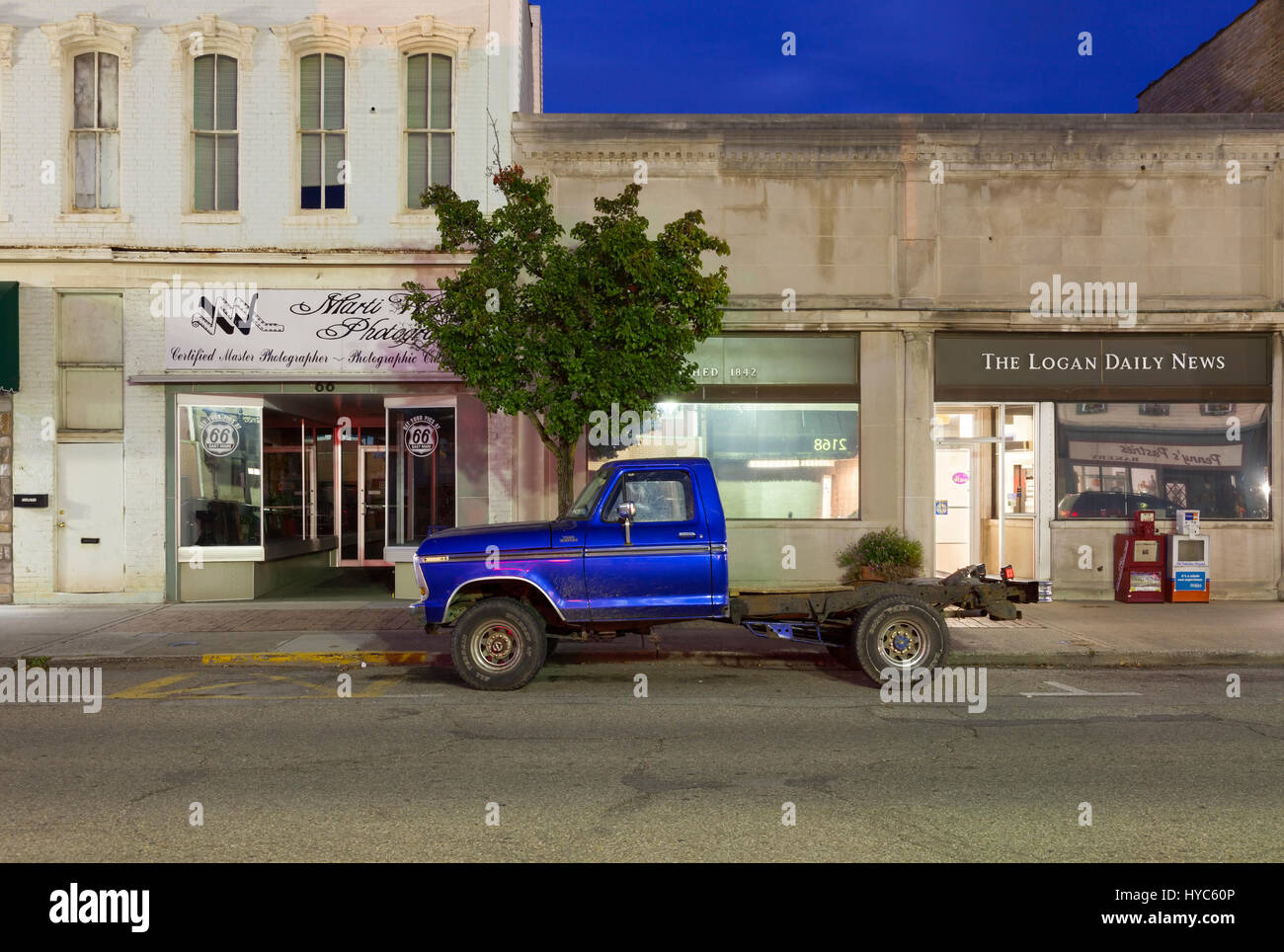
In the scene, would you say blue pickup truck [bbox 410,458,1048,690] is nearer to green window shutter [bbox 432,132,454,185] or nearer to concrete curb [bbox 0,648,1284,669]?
concrete curb [bbox 0,648,1284,669]

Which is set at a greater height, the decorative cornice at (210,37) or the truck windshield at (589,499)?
the decorative cornice at (210,37)

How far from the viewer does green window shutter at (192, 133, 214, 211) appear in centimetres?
1564


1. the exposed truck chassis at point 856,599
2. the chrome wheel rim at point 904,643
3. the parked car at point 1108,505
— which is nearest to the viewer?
the chrome wheel rim at point 904,643

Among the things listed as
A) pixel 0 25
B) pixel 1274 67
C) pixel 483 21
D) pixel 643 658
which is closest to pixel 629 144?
pixel 483 21

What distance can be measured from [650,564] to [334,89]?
1048 cm

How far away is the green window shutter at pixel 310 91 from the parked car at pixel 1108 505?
12732mm

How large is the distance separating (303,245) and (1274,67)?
15538 mm

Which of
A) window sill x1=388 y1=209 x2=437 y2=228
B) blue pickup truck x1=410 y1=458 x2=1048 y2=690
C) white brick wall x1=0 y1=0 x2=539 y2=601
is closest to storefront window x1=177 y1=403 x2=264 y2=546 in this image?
white brick wall x1=0 y1=0 x2=539 y2=601

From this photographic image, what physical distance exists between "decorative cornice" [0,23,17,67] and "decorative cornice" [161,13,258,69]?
2.16 m

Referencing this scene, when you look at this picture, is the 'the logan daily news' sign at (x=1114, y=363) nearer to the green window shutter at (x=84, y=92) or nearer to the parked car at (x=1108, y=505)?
the parked car at (x=1108, y=505)

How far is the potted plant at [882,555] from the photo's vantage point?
14891 millimetres

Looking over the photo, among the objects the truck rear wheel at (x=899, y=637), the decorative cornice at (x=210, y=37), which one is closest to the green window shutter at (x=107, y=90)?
the decorative cornice at (x=210, y=37)

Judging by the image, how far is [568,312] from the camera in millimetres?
11547

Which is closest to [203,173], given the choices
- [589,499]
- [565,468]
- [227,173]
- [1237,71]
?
[227,173]
